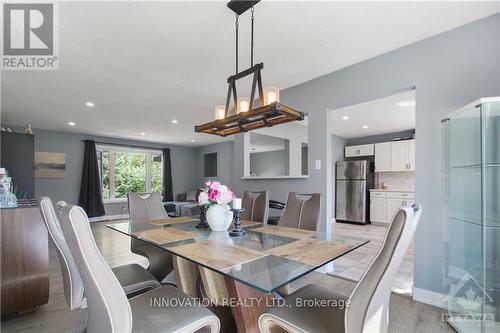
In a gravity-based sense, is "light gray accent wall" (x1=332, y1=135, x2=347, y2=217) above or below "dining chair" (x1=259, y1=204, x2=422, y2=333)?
above

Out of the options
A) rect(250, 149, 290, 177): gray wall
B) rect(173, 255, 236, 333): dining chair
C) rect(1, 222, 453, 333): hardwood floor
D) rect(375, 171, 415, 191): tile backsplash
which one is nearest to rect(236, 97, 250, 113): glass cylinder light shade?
rect(173, 255, 236, 333): dining chair

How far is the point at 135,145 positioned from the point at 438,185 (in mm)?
7657

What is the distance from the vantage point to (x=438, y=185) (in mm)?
2168

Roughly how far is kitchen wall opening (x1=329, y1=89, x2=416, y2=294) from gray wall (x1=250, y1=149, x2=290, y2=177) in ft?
6.16

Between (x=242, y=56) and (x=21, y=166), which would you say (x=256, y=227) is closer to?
(x=242, y=56)

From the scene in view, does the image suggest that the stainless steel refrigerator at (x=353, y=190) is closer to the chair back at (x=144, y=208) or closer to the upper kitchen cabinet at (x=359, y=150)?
the upper kitchen cabinet at (x=359, y=150)

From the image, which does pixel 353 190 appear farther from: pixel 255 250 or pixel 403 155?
pixel 255 250

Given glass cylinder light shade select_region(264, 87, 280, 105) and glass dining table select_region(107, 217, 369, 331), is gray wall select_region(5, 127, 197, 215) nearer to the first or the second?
glass dining table select_region(107, 217, 369, 331)

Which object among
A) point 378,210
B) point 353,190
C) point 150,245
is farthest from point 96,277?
point 378,210

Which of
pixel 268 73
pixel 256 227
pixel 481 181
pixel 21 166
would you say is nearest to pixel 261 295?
pixel 256 227

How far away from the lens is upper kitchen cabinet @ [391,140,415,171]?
564cm

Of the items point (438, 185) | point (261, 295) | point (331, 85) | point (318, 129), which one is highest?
point (331, 85)

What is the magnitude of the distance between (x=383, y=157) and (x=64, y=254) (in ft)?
21.4

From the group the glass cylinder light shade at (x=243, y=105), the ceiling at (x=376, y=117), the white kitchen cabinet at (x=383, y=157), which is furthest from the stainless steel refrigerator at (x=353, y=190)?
the glass cylinder light shade at (x=243, y=105)
